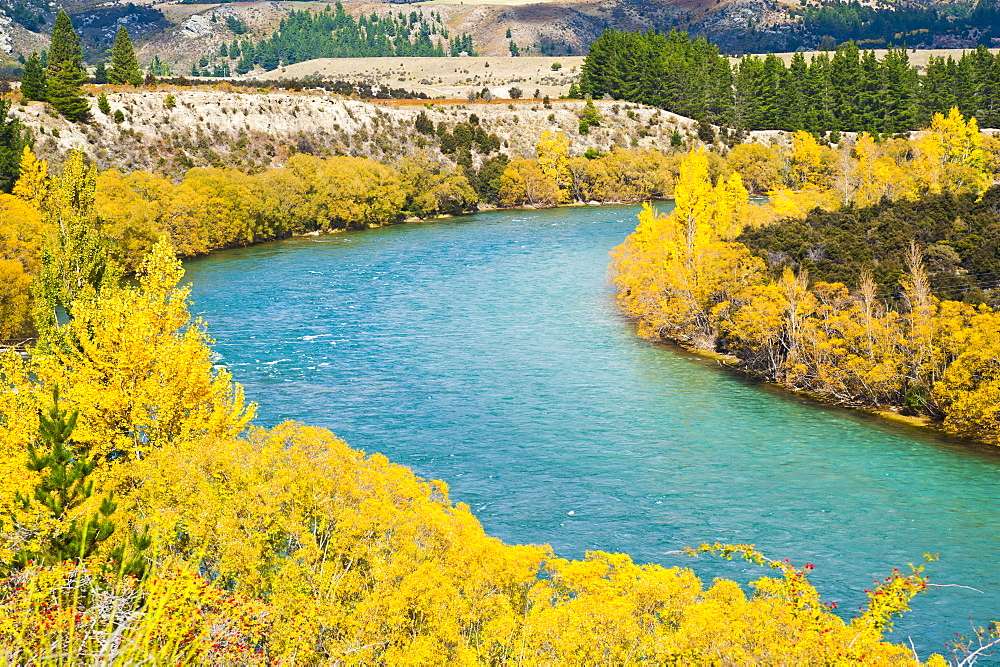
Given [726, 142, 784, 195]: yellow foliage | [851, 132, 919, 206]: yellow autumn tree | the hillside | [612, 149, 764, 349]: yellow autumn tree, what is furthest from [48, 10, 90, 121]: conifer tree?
[726, 142, 784, 195]: yellow foliage

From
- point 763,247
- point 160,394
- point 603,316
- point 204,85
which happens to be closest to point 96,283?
point 160,394

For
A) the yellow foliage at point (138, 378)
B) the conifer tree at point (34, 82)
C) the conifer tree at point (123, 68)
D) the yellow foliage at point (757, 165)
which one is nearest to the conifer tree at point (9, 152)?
the conifer tree at point (34, 82)

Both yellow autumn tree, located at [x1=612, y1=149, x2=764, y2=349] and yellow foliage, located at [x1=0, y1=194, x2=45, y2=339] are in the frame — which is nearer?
yellow foliage, located at [x1=0, y1=194, x2=45, y2=339]

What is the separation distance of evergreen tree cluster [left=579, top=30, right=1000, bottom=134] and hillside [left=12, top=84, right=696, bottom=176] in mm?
9328

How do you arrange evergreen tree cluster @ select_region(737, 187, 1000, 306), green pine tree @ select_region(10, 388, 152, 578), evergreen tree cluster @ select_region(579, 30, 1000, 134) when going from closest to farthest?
green pine tree @ select_region(10, 388, 152, 578), evergreen tree cluster @ select_region(737, 187, 1000, 306), evergreen tree cluster @ select_region(579, 30, 1000, 134)

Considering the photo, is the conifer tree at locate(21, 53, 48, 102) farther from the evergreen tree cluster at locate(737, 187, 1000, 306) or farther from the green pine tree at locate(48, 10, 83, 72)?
the evergreen tree cluster at locate(737, 187, 1000, 306)

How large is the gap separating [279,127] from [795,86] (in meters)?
95.9

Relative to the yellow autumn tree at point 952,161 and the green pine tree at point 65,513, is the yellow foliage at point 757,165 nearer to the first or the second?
the yellow autumn tree at point 952,161

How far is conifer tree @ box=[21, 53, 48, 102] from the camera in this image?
10981 cm

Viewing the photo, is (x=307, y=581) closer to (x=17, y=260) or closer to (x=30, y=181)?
(x=17, y=260)

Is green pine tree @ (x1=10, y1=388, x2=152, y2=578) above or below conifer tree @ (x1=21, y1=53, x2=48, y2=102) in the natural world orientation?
below

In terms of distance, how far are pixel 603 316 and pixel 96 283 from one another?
36.0 meters

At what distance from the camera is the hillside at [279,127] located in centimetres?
11356

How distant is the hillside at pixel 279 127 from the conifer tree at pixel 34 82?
196 centimetres
